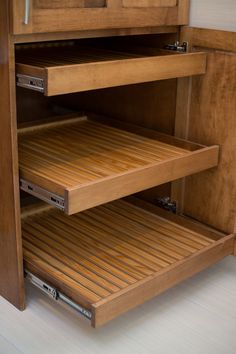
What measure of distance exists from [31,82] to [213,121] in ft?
1.68

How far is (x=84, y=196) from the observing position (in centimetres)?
105

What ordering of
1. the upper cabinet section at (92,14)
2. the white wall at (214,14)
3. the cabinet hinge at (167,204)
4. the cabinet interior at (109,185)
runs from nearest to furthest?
the upper cabinet section at (92,14) < the cabinet interior at (109,185) < the white wall at (214,14) < the cabinet hinge at (167,204)

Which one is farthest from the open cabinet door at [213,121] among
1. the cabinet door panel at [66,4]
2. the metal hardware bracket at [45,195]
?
the metal hardware bracket at [45,195]

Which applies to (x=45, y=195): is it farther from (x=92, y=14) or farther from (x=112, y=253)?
(x=92, y=14)

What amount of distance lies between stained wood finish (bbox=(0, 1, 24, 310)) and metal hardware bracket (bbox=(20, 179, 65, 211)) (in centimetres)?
3

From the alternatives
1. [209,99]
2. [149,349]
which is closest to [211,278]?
[149,349]

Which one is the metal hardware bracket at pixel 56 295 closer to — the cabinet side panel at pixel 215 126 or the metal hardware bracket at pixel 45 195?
the metal hardware bracket at pixel 45 195

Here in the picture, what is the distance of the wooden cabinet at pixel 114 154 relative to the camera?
1.06 m

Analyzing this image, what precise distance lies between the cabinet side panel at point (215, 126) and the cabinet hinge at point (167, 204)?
0.06m

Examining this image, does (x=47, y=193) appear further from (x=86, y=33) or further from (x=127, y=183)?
(x=86, y=33)

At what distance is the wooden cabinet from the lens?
1057 millimetres

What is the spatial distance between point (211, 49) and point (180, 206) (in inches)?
17.3

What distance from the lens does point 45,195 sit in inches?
43.0

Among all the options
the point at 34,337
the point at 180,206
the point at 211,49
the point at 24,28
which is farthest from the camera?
the point at 180,206
